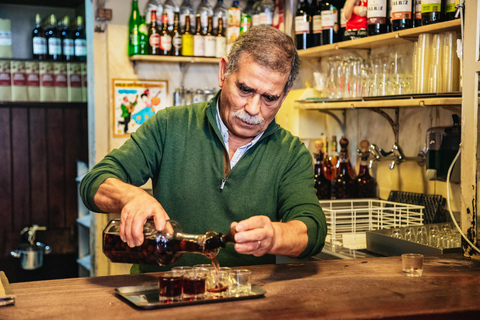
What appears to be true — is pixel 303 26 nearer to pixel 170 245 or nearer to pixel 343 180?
pixel 343 180

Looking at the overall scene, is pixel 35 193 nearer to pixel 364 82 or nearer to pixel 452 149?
pixel 364 82

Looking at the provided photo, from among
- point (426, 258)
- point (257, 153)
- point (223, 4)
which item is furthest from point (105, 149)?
point (426, 258)

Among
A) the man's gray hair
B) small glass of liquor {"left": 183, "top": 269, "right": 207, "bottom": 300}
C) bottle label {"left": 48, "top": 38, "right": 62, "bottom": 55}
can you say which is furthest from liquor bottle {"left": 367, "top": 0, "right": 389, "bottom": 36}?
bottle label {"left": 48, "top": 38, "right": 62, "bottom": 55}

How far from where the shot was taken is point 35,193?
4.82 m

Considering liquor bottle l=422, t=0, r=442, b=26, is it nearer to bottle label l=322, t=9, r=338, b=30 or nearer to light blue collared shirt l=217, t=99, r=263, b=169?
bottle label l=322, t=9, r=338, b=30

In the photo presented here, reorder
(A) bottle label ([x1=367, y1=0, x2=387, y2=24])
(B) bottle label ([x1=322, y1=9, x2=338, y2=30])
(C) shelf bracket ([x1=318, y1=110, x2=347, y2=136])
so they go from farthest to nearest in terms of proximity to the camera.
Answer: (C) shelf bracket ([x1=318, y1=110, x2=347, y2=136])
(B) bottle label ([x1=322, y1=9, x2=338, y2=30])
(A) bottle label ([x1=367, y1=0, x2=387, y2=24])

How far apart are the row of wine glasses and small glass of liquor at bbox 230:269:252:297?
3.45ft

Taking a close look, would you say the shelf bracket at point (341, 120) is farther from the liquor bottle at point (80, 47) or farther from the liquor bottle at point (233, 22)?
the liquor bottle at point (80, 47)

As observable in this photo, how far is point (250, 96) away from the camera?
180cm

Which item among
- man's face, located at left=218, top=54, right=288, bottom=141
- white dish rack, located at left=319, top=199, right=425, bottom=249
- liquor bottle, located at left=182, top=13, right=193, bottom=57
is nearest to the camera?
man's face, located at left=218, top=54, right=288, bottom=141

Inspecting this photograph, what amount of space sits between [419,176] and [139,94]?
203cm

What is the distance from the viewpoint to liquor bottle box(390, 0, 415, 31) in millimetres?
2656

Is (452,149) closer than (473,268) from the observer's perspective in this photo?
No

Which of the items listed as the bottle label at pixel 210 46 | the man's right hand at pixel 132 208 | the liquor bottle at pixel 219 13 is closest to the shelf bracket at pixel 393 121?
the bottle label at pixel 210 46
